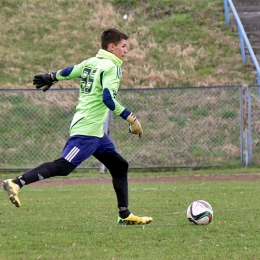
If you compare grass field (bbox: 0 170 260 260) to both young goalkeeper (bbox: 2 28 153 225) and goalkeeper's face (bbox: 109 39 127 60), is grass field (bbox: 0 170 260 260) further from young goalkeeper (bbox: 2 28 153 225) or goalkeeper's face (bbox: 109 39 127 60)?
goalkeeper's face (bbox: 109 39 127 60)

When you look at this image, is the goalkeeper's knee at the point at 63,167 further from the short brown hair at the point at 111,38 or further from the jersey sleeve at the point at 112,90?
the short brown hair at the point at 111,38

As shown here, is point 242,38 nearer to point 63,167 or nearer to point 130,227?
point 130,227

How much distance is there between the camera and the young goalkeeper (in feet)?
23.8

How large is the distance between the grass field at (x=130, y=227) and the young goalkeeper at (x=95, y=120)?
0.54 metres

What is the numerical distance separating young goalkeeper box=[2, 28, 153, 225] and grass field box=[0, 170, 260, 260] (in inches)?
21.5

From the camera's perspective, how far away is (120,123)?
1620 centimetres

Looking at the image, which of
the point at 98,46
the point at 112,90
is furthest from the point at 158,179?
the point at 98,46

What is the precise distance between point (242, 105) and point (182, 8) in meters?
9.13

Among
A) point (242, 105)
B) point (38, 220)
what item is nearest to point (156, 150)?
point (242, 105)

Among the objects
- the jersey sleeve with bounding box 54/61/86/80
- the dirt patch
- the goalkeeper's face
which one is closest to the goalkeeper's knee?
the jersey sleeve with bounding box 54/61/86/80

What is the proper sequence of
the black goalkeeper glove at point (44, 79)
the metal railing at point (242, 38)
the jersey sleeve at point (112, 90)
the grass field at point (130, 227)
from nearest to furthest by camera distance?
the grass field at point (130, 227) < the jersey sleeve at point (112, 90) < the black goalkeeper glove at point (44, 79) < the metal railing at point (242, 38)

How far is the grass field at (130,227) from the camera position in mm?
5871

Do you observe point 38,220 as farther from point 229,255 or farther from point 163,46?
point 163,46

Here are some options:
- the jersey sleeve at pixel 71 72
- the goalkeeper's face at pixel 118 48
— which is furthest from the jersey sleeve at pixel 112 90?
the jersey sleeve at pixel 71 72
